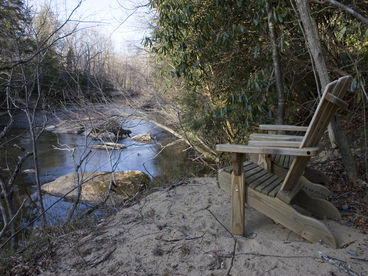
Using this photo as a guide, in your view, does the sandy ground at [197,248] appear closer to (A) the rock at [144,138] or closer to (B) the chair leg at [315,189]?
(B) the chair leg at [315,189]

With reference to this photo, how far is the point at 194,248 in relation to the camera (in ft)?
6.75

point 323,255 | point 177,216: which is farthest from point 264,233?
point 177,216

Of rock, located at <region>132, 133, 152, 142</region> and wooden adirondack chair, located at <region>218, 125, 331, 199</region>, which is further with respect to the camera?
rock, located at <region>132, 133, 152, 142</region>

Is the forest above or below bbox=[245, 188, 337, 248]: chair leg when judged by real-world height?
above

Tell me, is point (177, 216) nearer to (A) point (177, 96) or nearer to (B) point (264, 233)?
(B) point (264, 233)

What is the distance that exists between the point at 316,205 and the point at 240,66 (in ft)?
11.0

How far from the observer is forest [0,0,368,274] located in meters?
2.95

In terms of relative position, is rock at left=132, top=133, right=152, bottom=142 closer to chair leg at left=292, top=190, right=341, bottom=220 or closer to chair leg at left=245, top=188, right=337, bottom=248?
chair leg at left=292, top=190, right=341, bottom=220

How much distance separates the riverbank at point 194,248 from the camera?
1807mm

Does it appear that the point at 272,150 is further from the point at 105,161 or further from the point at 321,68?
the point at 105,161

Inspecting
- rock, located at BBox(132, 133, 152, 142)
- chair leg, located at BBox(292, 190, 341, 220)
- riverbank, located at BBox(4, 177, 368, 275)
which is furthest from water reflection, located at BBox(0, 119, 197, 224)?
chair leg, located at BBox(292, 190, 341, 220)

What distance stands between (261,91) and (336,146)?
1.31 metres

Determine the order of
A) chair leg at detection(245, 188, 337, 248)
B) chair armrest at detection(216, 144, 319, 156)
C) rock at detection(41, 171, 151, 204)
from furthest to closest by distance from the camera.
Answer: rock at detection(41, 171, 151, 204) < chair leg at detection(245, 188, 337, 248) < chair armrest at detection(216, 144, 319, 156)

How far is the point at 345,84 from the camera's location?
1.82 m
